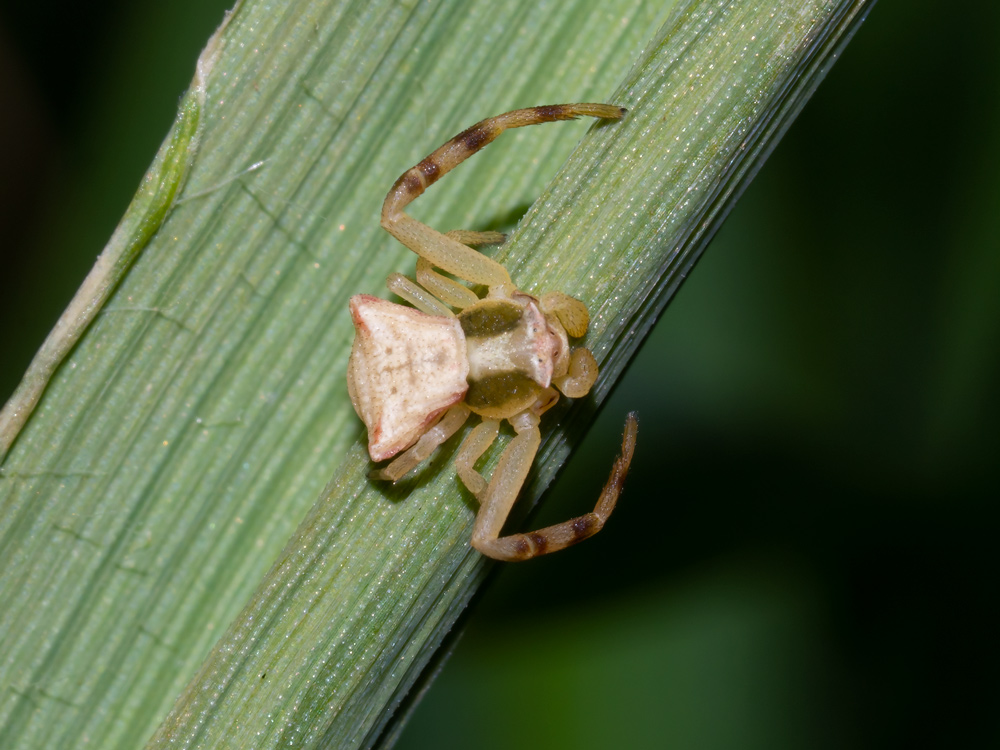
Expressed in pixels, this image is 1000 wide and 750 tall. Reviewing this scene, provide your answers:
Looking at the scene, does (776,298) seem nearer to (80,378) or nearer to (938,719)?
(938,719)

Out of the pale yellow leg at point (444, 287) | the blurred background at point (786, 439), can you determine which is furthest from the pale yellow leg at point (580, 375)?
the blurred background at point (786, 439)

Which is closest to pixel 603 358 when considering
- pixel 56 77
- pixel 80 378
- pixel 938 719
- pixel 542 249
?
pixel 542 249

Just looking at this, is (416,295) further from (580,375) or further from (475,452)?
(580,375)

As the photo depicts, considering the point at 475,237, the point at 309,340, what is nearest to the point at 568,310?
the point at 475,237

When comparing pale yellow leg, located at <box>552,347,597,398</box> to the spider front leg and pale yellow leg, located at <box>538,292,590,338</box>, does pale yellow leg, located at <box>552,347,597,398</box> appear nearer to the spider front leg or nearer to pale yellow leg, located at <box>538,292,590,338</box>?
pale yellow leg, located at <box>538,292,590,338</box>

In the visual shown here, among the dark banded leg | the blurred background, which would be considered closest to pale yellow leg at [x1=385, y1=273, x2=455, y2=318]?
the dark banded leg

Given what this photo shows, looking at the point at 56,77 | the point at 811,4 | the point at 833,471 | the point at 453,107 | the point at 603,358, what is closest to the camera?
the point at 811,4

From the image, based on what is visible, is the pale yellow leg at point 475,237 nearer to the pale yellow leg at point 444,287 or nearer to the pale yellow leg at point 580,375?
the pale yellow leg at point 444,287
